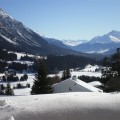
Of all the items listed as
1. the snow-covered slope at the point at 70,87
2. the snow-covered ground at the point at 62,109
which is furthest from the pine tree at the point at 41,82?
the snow-covered ground at the point at 62,109

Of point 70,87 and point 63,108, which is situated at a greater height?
point 63,108

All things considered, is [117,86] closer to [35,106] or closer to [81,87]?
[35,106]

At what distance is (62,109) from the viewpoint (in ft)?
37.4

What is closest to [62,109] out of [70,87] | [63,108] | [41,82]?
[63,108]

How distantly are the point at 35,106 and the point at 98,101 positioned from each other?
2.70 meters

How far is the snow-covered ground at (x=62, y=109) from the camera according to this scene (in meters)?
10.9

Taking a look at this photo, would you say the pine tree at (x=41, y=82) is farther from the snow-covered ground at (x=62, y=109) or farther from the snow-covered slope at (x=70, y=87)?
the snow-covered ground at (x=62, y=109)

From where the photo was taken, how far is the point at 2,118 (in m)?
10.6

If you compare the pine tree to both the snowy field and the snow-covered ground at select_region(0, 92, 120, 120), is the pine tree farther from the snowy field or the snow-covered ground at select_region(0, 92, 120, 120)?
the snow-covered ground at select_region(0, 92, 120, 120)

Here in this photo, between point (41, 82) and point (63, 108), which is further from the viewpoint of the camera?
point (41, 82)

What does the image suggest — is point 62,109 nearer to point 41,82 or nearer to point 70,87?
point 41,82

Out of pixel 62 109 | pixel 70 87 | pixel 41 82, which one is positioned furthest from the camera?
pixel 70 87

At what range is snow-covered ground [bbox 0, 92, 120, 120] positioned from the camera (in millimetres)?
10906

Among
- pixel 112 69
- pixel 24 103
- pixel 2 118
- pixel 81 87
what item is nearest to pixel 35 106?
pixel 24 103
